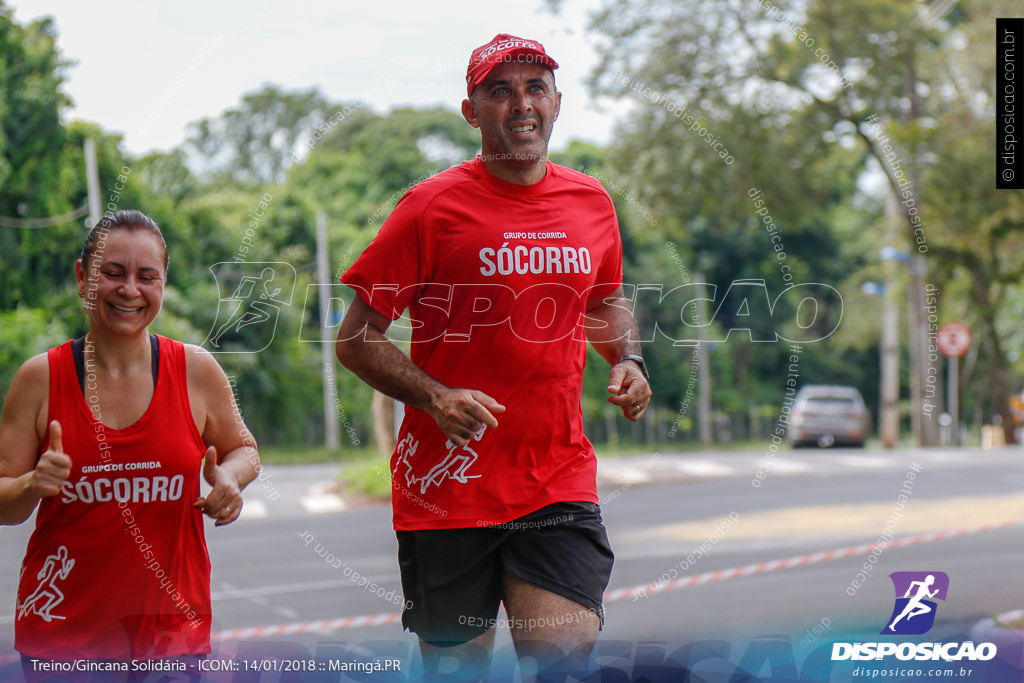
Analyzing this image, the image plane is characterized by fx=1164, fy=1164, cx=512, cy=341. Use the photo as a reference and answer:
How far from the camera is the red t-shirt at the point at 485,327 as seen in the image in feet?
9.34

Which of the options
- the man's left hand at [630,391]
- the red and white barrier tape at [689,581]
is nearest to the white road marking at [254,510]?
the red and white barrier tape at [689,581]

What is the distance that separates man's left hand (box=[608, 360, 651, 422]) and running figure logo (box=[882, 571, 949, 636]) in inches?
63.6

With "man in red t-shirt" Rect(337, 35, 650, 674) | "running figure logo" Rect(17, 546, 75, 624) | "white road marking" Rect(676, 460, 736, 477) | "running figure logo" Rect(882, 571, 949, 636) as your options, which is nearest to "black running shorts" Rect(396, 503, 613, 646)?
"man in red t-shirt" Rect(337, 35, 650, 674)

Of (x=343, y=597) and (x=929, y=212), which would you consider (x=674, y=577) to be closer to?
(x=343, y=597)

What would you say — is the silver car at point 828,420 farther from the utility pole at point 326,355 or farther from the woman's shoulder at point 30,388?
the woman's shoulder at point 30,388

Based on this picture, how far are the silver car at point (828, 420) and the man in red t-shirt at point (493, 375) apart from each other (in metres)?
21.8

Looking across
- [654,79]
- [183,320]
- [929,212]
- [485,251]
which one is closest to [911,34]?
[929,212]

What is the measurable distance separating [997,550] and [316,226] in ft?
42.4

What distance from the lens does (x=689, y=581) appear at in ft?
26.9

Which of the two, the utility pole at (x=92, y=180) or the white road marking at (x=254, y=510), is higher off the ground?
the utility pole at (x=92, y=180)

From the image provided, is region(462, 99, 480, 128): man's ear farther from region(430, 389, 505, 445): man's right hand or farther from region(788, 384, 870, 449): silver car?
region(788, 384, 870, 449): silver car

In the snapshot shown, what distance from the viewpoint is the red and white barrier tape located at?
666 cm

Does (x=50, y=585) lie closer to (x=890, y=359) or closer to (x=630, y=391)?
(x=630, y=391)

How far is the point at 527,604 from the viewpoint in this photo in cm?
284
